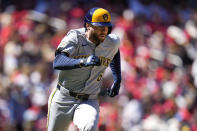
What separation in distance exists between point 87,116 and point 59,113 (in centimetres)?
47

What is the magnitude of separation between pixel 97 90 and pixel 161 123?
4.16 metres

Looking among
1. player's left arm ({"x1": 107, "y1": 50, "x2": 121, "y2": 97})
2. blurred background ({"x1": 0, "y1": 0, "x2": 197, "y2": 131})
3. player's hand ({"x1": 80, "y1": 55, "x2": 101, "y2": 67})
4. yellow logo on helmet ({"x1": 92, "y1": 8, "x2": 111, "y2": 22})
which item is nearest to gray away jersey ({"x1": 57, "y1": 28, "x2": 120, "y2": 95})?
player's left arm ({"x1": 107, "y1": 50, "x2": 121, "y2": 97})

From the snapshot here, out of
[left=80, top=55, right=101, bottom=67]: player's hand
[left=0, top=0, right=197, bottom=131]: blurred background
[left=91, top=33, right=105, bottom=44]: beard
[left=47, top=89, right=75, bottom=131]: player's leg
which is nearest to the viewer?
[left=80, top=55, right=101, bottom=67]: player's hand

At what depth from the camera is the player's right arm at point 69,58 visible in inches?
201

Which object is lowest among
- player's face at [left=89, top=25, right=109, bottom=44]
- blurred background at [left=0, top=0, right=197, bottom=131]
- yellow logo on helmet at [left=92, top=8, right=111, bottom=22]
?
blurred background at [left=0, top=0, right=197, bottom=131]

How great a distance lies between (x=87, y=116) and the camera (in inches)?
219

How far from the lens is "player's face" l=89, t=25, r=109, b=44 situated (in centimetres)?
557

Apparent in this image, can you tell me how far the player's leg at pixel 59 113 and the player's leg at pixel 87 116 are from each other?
0.11m

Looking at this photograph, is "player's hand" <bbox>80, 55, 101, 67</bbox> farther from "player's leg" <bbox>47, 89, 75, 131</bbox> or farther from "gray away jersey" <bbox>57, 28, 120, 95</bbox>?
"player's leg" <bbox>47, 89, 75, 131</bbox>

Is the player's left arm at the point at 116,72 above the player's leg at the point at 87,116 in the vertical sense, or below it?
above

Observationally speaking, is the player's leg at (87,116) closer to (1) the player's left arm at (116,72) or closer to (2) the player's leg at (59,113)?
(2) the player's leg at (59,113)

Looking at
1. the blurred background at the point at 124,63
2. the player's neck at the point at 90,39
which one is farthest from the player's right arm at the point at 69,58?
the blurred background at the point at 124,63

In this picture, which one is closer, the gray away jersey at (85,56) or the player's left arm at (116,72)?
the gray away jersey at (85,56)

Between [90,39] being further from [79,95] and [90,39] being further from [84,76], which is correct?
[79,95]
